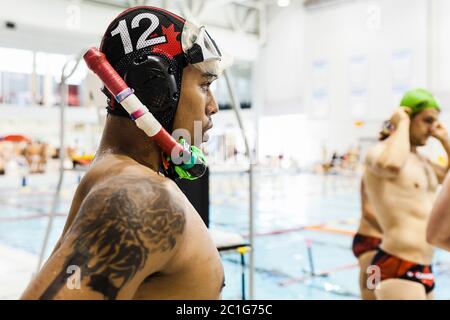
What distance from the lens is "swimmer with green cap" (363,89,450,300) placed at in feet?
9.11

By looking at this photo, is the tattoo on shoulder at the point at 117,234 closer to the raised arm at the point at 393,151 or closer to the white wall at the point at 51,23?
the raised arm at the point at 393,151

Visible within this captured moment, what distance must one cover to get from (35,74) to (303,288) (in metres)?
17.2

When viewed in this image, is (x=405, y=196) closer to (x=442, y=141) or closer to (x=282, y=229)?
(x=442, y=141)

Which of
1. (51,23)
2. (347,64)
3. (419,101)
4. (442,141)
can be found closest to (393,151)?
(419,101)

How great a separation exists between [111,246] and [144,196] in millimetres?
111

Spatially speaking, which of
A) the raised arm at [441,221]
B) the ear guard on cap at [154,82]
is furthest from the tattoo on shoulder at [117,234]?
the raised arm at [441,221]

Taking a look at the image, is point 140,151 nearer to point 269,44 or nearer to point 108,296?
point 108,296

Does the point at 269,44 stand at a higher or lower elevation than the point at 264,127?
higher

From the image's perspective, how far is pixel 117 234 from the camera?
788 mm

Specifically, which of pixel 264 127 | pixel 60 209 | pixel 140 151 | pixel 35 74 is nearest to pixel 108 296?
pixel 140 151

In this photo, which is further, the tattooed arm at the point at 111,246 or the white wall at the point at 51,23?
the white wall at the point at 51,23

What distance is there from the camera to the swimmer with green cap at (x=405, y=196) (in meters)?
2.78

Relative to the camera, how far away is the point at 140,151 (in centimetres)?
104

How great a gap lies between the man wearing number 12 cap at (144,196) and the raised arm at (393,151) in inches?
75.3
